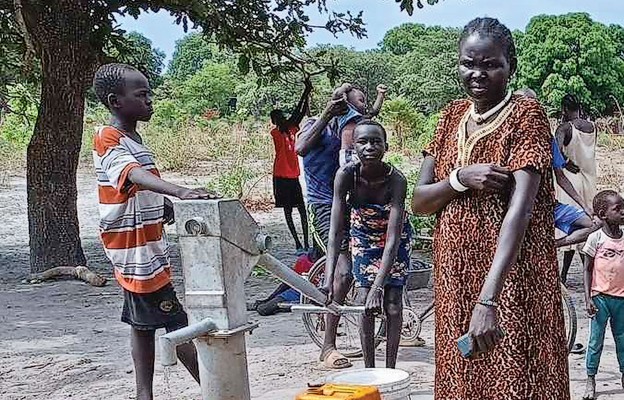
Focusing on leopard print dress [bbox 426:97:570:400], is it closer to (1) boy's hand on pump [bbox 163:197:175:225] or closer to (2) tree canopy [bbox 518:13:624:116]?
(1) boy's hand on pump [bbox 163:197:175:225]

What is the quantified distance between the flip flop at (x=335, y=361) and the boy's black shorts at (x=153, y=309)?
154 cm

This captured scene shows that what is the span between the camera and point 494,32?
8.00 feet

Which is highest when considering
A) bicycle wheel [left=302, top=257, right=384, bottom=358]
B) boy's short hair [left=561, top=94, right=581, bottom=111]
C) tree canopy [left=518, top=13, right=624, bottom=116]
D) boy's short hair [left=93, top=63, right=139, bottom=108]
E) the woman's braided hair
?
tree canopy [left=518, top=13, right=624, bottom=116]

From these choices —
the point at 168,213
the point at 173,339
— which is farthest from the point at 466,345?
the point at 168,213

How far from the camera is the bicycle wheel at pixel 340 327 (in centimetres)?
519

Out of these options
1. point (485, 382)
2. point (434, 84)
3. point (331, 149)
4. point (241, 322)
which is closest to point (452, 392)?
point (485, 382)

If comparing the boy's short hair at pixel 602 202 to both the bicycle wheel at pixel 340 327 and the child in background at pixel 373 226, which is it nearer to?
the child in background at pixel 373 226

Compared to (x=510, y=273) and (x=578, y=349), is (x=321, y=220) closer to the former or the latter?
(x=578, y=349)

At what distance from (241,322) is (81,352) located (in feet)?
11.8

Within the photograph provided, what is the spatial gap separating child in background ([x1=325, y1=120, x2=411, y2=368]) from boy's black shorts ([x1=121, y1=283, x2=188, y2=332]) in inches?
36.1

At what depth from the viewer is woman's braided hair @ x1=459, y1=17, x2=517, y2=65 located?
2.44 meters

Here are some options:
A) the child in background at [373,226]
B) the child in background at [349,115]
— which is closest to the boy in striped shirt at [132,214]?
the child in background at [373,226]

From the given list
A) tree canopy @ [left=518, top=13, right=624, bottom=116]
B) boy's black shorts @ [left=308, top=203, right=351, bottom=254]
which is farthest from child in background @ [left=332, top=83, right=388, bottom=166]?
tree canopy @ [left=518, top=13, right=624, bottom=116]

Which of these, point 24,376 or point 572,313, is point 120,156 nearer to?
point 24,376
